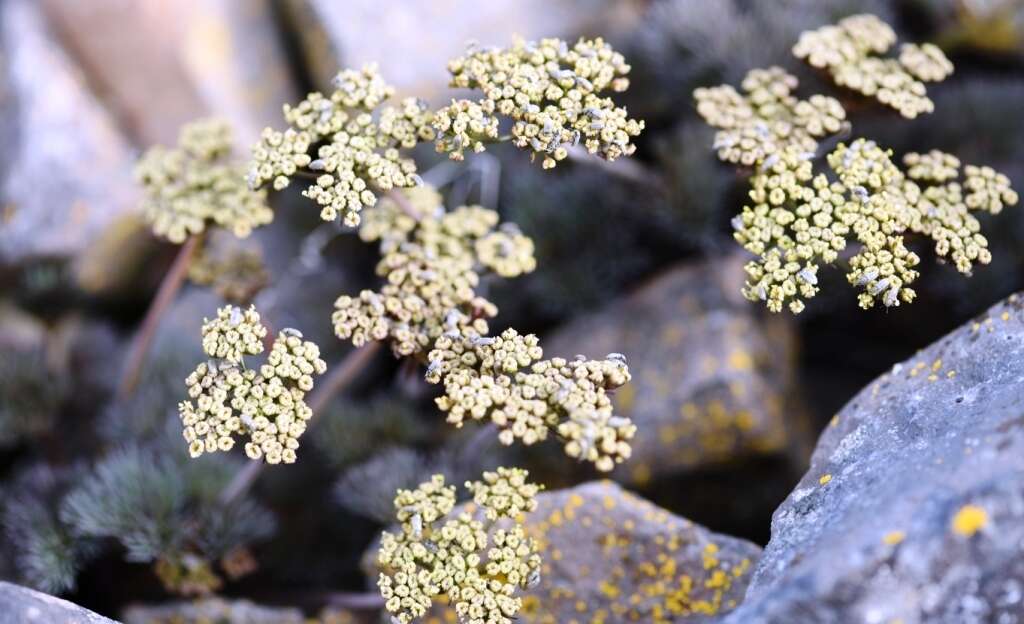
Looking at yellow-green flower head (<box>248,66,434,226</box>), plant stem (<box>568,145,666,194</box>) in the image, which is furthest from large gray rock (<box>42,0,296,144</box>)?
yellow-green flower head (<box>248,66,434,226</box>)

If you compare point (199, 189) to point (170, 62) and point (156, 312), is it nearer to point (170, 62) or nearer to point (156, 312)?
point (156, 312)

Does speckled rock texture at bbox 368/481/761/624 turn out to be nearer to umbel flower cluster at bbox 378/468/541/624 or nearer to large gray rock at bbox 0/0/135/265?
umbel flower cluster at bbox 378/468/541/624

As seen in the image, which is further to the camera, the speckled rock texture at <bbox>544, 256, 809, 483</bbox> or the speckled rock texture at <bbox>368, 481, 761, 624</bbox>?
the speckled rock texture at <bbox>544, 256, 809, 483</bbox>

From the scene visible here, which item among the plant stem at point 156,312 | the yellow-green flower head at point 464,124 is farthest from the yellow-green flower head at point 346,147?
the plant stem at point 156,312

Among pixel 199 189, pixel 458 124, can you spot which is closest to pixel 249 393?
pixel 458 124

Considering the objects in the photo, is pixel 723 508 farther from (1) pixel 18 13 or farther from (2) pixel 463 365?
(1) pixel 18 13

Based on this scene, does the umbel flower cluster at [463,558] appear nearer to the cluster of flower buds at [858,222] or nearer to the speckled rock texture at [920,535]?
the speckled rock texture at [920,535]
